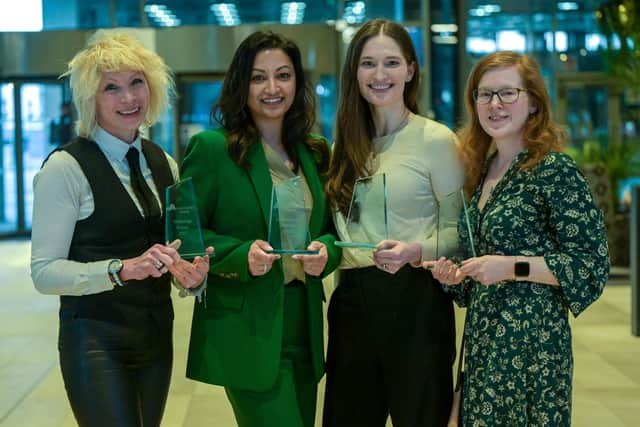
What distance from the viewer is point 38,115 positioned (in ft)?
46.3

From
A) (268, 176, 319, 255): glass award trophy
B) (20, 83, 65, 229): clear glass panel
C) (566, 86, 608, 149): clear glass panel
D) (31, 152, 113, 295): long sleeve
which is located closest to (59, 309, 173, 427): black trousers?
(31, 152, 113, 295): long sleeve

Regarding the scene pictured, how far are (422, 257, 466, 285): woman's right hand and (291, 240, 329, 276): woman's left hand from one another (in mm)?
337

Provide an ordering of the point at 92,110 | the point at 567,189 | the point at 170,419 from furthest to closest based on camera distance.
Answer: the point at 170,419 → the point at 92,110 → the point at 567,189

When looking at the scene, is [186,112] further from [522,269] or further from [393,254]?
[522,269]

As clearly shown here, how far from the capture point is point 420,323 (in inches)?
113

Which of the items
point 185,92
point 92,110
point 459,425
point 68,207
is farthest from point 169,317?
point 185,92

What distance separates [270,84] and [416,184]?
0.58 metres

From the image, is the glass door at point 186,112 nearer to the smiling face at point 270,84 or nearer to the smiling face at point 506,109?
the smiling face at point 270,84

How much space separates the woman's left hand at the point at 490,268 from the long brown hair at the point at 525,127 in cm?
29

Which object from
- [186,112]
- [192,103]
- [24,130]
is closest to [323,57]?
[192,103]

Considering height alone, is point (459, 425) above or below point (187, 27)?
below

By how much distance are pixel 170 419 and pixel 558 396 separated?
2961 mm

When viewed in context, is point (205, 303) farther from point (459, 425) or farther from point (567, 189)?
point (567, 189)

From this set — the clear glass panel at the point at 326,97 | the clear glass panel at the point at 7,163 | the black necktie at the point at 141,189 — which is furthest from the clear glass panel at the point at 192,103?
the black necktie at the point at 141,189
